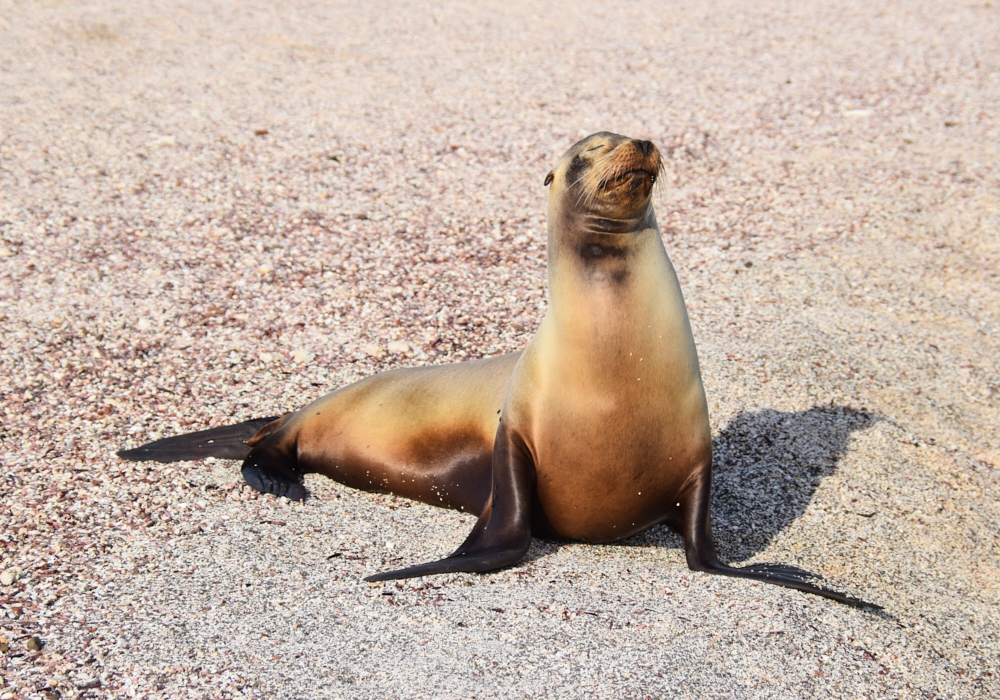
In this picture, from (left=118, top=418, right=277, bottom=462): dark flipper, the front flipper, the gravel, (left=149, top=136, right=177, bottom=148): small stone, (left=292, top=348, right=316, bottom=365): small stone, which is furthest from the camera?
(left=149, top=136, right=177, bottom=148): small stone

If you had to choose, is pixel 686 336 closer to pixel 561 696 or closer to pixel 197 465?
pixel 561 696

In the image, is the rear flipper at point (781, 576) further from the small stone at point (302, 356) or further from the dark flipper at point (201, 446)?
the small stone at point (302, 356)

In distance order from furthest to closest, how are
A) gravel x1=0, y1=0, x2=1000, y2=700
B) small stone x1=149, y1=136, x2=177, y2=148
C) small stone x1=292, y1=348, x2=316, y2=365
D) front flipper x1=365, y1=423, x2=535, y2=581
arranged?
small stone x1=149, y1=136, x2=177, y2=148 < small stone x1=292, y1=348, x2=316, y2=365 < front flipper x1=365, y1=423, x2=535, y2=581 < gravel x1=0, y1=0, x2=1000, y2=700

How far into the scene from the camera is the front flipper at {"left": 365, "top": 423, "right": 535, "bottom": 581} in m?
3.30

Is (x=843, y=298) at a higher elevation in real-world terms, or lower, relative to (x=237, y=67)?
lower

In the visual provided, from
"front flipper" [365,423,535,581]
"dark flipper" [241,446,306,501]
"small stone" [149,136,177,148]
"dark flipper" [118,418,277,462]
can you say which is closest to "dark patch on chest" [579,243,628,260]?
"front flipper" [365,423,535,581]

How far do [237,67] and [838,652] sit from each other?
7593 millimetres

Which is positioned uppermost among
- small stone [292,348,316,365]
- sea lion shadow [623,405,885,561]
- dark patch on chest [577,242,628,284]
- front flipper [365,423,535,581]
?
dark patch on chest [577,242,628,284]

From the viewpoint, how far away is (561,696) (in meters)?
2.79

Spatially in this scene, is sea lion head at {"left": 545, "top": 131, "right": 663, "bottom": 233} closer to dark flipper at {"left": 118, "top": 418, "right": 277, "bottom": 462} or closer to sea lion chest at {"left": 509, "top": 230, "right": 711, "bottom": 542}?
sea lion chest at {"left": 509, "top": 230, "right": 711, "bottom": 542}

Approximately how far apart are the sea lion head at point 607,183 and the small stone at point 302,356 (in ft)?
6.72

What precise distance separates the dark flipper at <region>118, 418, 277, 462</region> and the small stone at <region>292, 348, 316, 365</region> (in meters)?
0.71

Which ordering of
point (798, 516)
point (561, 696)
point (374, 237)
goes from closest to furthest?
point (561, 696), point (798, 516), point (374, 237)

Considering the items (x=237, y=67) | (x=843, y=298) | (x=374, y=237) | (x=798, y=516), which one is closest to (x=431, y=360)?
(x=374, y=237)
